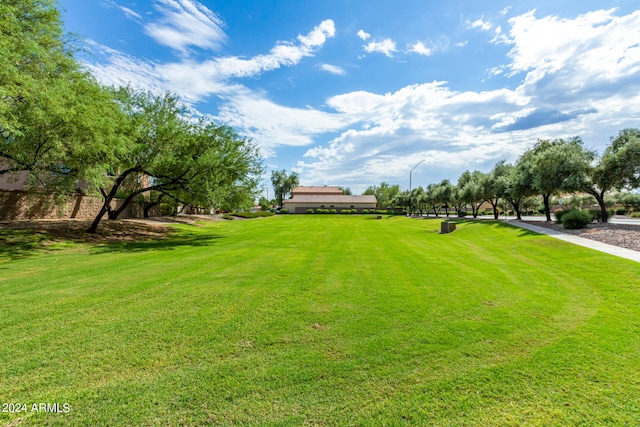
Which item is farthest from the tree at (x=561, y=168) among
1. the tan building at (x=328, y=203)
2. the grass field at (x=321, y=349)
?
the tan building at (x=328, y=203)

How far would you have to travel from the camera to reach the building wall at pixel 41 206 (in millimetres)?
18156

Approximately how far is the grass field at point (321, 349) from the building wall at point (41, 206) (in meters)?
12.8

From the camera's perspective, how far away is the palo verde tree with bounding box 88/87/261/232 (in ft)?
53.2

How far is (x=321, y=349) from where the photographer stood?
3.86 m

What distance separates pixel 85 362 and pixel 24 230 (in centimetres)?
1644

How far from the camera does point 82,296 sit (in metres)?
5.92

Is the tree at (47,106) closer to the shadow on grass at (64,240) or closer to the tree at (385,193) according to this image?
the shadow on grass at (64,240)

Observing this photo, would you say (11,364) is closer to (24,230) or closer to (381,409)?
(381,409)

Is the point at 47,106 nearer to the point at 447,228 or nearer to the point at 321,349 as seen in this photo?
the point at 321,349

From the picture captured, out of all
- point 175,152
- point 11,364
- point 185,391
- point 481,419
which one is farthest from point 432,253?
point 175,152

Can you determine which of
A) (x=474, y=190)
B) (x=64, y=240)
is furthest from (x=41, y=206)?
(x=474, y=190)

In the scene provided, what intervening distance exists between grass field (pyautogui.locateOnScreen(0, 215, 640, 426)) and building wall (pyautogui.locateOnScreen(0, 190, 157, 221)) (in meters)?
12.8

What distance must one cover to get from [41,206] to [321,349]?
25.5 meters

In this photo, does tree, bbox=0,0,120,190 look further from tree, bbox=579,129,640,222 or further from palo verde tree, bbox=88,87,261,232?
tree, bbox=579,129,640,222
